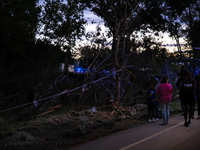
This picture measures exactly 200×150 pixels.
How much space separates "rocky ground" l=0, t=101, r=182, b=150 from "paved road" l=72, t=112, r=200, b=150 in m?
0.68

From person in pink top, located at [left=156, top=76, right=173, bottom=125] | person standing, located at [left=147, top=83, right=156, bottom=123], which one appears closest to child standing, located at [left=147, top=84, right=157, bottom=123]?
person standing, located at [left=147, top=83, right=156, bottom=123]

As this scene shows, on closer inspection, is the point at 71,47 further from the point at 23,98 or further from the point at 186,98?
the point at 186,98

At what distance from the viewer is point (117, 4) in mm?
12922

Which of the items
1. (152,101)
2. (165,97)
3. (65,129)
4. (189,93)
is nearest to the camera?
(65,129)

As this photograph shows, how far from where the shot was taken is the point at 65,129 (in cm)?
859

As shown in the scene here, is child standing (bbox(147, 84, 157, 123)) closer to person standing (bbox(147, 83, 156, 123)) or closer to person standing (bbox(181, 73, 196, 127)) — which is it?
person standing (bbox(147, 83, 156, 123))

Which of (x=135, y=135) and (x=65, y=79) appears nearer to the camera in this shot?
(x=135, y=135)

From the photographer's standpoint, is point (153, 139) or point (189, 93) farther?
point (189, 93)

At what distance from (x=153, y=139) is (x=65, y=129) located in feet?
10.6

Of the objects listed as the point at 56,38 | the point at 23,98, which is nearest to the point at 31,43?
the point at 56,38

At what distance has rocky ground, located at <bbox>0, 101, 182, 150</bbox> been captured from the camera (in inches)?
260

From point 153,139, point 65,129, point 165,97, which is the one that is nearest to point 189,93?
point 165,97

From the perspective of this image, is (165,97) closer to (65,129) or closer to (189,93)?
(189,93)

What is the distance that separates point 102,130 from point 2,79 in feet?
28.8
